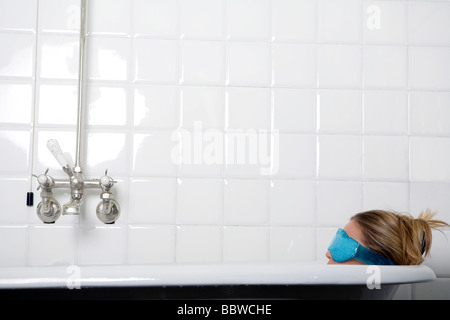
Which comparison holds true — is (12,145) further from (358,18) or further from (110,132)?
(358,18)

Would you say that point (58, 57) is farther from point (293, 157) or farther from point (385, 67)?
point (385, 67)

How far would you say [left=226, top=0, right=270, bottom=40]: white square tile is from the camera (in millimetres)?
1919

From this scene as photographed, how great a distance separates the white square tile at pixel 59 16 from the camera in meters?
1.87

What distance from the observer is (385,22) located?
1.95 m

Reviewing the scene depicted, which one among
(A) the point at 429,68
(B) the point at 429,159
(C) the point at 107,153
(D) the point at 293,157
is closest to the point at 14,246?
(C) the point at 107,153

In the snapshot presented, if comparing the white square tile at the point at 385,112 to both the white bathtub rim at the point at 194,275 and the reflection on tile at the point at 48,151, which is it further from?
the reflection on tile at the point at 48,151

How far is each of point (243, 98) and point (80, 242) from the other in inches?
29.3

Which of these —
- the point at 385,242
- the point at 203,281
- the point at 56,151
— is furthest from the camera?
the point at 56,151

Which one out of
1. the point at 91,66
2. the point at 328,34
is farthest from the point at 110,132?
the point at 328,34

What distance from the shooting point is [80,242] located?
1.82 meters

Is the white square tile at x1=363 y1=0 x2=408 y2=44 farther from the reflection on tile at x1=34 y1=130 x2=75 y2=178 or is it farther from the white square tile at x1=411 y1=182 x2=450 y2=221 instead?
the reflection on tile at x1=34 y1=130 x2=75 y2=178

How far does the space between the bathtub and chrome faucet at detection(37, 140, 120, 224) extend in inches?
19.4

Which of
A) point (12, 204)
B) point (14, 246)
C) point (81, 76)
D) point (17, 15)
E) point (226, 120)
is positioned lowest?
point (14, 246)

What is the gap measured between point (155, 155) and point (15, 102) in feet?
1.67
